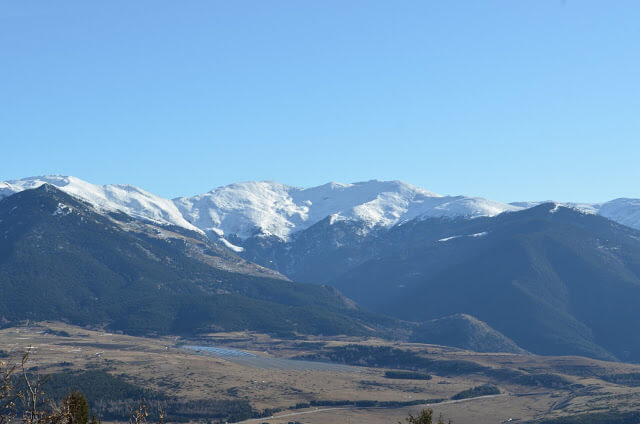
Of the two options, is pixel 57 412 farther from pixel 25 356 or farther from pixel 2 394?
pixel 25 356

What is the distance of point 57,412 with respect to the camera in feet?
133

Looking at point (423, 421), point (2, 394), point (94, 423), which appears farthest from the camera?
point (94, 423)

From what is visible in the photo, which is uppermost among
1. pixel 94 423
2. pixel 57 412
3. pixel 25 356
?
pixel 25 356

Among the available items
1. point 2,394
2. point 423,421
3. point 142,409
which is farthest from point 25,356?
point 423,421

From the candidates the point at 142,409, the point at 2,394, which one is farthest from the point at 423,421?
the point at 2,394

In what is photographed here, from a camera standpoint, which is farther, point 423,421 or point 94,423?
point 94,423

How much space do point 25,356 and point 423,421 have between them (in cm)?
4115

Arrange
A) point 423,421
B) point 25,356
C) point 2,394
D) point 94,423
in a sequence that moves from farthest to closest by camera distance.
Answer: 1. point 94,423
2. point 423,421
3. point 2,394
4. point 25,356

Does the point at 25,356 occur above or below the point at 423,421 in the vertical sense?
above

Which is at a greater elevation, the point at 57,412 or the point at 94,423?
the point at 57,412

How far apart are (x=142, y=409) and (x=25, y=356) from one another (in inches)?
308

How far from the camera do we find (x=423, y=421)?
227 ft

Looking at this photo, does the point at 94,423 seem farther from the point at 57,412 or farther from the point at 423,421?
the point at 57,412

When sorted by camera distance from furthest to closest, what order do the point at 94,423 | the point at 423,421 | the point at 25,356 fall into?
the point at 94,423, the point at 423,421, the point at 25,356
